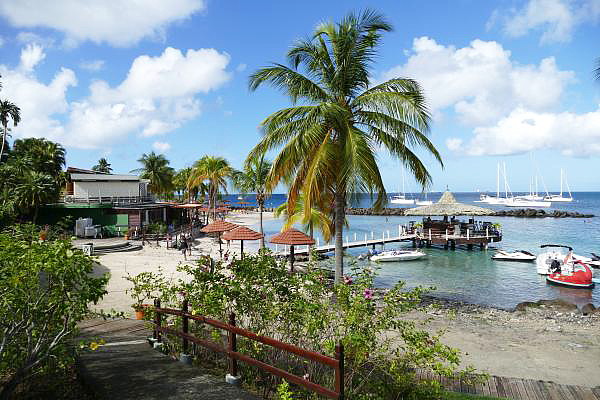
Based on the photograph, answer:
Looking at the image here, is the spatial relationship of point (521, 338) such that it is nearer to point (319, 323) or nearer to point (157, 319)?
point (319, 323)

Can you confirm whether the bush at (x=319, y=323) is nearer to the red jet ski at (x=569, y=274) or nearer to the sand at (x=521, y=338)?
the sand at (x=521, y=338)

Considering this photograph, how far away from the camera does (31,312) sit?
4.49 metres

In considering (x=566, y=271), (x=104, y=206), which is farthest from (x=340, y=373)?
(x=104, y=206)

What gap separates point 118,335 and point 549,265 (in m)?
26.6

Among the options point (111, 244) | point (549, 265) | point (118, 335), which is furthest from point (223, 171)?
point (118, 335)

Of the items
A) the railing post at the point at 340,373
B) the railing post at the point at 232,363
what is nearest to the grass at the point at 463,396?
the railing post at the point at 340,373

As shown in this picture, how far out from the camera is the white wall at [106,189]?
3381 centimetres

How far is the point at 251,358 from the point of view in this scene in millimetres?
5316

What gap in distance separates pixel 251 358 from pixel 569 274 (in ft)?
80.0

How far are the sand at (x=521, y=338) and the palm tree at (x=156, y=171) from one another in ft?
134

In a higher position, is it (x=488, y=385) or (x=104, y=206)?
(x=104, y=206)

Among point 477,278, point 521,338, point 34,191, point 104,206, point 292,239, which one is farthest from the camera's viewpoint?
point 104,206

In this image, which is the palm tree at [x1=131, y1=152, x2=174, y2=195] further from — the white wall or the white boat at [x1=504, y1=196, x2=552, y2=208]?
the white boat at [x1=504, y1=196, x2=552, y2=208]

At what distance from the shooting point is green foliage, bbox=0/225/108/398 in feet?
14.1
